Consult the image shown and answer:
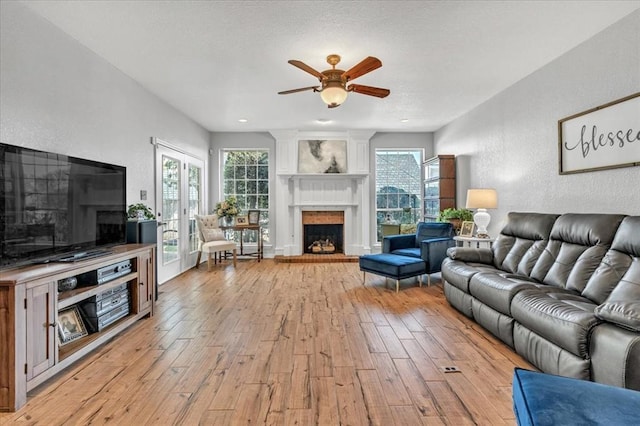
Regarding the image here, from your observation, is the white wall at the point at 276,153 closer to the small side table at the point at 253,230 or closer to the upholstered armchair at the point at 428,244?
the small side table at the point at 253,230

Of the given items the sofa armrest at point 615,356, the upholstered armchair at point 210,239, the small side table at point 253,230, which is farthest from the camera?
the small side table at point 253,230

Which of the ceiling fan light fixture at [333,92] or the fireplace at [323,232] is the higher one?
the ceiling fan light fixture at [333,92]

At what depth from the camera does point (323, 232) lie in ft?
23.5

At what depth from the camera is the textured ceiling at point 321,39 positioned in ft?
8.31

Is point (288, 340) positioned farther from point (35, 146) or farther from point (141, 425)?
point (35, 146)

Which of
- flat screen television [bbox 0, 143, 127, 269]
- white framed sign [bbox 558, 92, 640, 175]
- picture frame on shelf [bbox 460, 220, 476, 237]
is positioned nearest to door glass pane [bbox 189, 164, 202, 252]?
flat screen television [bbox 0, 143, 127, 269]

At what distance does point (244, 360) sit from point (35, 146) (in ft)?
7.60

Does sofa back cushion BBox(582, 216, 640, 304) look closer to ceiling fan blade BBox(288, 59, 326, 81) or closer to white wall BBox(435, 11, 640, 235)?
white wall BBox(435, 11, 640, 235)

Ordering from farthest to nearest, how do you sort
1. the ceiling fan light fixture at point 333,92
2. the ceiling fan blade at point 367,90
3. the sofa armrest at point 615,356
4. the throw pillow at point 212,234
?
1. the throw pillow at point 212,234
2. the ceiling fan blade at point 367,90
3. the ceiling fan light fixture at point 333,92
4. the sofa armrest at point 615,356

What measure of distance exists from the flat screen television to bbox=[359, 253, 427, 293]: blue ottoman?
3.04 m

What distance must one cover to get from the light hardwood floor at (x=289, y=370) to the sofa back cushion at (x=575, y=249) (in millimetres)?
767

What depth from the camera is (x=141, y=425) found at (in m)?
1.71

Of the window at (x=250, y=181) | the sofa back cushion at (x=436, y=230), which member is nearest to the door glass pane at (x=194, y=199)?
the window at (x=250, y=181)

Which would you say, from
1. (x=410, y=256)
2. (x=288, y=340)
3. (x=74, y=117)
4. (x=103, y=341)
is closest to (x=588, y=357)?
(x=288, y=340)
